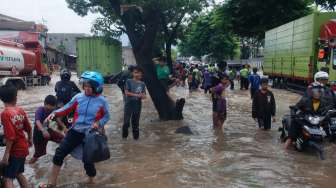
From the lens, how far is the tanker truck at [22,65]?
24.3m

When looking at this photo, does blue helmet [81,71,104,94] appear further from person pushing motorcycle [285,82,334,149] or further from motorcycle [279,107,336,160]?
person pushing motorcycle [285,82,334,149]

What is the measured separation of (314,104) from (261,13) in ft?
92.3

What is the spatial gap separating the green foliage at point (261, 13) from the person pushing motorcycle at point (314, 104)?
2708 cm

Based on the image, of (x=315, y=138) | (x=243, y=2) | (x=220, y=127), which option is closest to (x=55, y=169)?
(x=315, y=138)

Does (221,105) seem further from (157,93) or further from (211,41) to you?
(211,41)

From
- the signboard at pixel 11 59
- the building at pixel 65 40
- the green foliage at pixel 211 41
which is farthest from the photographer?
the building at pixel 65 40

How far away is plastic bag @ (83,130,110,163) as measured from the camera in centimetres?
557

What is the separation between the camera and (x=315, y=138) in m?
7.66

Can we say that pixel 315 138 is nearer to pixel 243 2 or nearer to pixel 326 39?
pixel 326 39

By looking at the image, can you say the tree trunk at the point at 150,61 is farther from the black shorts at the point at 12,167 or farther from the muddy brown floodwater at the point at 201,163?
the black shorts at the point at 12,167

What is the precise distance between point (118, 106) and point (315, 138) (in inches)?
395

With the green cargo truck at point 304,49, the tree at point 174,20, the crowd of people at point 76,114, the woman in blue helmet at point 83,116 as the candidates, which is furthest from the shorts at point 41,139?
the tree at point 174,20

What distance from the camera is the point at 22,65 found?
2667 cm

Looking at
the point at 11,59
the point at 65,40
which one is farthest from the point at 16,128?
the point at 65,40
